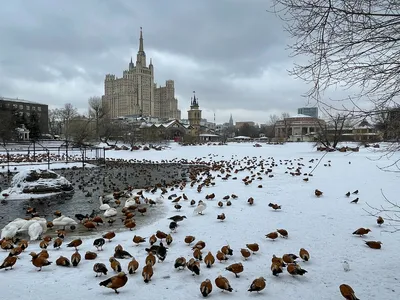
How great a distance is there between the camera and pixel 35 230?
6918 mm

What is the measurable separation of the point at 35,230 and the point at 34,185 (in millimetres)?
6508

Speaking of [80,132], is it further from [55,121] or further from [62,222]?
[55,121]

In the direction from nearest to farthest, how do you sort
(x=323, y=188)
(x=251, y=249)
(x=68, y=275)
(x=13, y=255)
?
(x=68, y=275)
(x=13, y=255)
(x=251, y=249)
(x=323, y=188)

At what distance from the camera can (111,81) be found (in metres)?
183

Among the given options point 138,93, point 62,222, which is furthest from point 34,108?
point 62,222

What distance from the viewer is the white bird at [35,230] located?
682cm

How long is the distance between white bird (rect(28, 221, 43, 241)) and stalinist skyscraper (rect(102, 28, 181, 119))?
532 ft

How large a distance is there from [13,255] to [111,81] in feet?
618

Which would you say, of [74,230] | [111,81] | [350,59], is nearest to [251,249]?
[350,59]

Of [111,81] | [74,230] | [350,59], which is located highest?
[111,81]

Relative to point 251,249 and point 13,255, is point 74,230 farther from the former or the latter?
point 251,249

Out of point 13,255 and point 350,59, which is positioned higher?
point 350,59

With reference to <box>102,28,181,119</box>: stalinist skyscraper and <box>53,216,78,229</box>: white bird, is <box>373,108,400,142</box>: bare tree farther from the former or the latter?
<box>102,28,181,119</box>: stalinist skyscraper

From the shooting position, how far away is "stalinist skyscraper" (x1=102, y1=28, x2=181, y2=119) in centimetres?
17162
